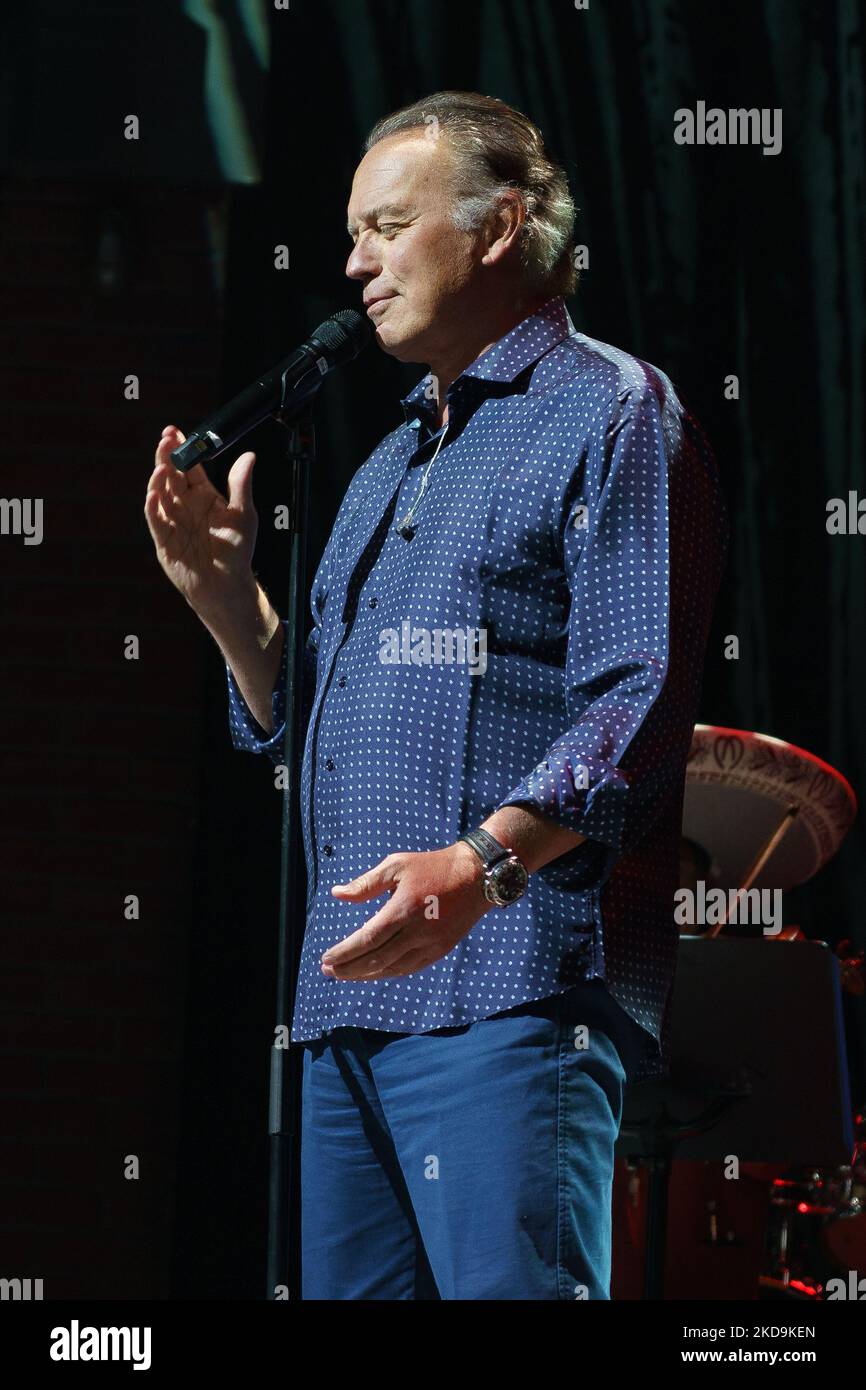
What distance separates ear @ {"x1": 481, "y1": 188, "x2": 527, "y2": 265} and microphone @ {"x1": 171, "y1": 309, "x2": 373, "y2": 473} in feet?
0.49

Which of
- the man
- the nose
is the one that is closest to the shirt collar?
the man

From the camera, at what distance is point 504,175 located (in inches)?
69.1

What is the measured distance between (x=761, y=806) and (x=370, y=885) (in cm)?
173

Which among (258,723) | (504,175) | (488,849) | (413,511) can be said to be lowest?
(488,849)

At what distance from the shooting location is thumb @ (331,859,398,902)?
122cm

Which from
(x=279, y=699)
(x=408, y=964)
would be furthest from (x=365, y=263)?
(x=408, y=964)

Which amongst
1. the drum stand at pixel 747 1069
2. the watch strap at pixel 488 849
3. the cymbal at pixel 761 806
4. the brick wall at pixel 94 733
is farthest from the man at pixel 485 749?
the brick wall at pixel 94 733

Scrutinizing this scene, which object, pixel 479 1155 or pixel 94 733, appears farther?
pixel 94 733

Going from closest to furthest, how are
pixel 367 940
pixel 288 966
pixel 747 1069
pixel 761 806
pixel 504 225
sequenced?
1. pixel 367 940
2. pixel 288 966
3. pixel 504 225
4. pixel 747 1069
5. pixel 761 806

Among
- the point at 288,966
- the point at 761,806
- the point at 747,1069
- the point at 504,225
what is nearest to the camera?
the point at 288,966

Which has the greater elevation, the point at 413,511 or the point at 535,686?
the point at 413,511

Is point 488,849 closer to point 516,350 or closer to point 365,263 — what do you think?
point 516,350

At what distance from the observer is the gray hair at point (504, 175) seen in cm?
172

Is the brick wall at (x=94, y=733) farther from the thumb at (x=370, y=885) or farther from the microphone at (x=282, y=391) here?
the thumb at (x=370, y=885)
